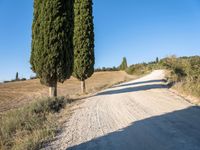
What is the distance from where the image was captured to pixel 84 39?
95.7ft

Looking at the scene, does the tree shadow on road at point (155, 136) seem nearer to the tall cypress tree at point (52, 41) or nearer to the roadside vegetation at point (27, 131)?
the roadside vegetation at point (27, 131)

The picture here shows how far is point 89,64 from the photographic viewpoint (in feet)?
95.8

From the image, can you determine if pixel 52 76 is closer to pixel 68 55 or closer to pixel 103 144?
pixel 68 55

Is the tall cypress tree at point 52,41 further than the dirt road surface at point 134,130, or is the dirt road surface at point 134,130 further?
the tall cypress tree at point 52,41

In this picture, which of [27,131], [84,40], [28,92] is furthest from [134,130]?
[28,92]

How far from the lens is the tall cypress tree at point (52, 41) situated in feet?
69.7

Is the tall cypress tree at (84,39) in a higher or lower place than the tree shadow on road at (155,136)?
higher

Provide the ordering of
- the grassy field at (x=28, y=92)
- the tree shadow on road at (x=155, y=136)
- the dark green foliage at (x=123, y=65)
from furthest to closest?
the dark green foliage at (x=123, y=65) < the grassy field at (x=28, y=92) < the tree shadow on road at (x=155, y=136)

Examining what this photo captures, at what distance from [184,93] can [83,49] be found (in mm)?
11565

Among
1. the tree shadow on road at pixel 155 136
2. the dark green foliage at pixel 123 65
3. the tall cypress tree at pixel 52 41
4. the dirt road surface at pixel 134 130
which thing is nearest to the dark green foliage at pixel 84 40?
the tall cypress tree at pixel 52 41

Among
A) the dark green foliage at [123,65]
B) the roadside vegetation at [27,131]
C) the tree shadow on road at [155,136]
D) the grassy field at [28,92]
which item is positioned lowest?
the grassy field at [28,92]

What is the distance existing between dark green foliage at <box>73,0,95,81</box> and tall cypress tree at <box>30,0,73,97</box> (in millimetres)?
6710

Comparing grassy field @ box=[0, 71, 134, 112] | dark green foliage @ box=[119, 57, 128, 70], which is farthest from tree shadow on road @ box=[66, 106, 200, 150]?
dark green foliage @ box=[119, 57, 128, 70]

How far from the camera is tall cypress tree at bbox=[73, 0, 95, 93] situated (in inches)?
1143
